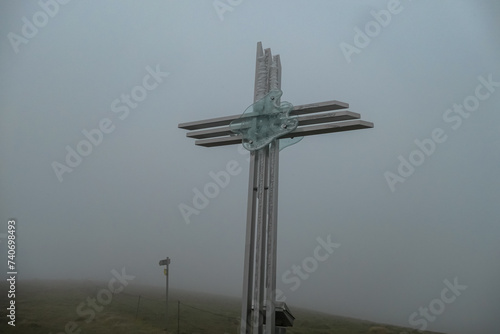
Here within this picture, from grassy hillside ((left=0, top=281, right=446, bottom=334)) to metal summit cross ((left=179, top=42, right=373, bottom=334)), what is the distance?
5387mm

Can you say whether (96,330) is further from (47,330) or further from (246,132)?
(246,132)

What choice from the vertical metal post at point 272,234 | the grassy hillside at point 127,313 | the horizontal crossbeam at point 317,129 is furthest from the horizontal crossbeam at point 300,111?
the grassy hillside at point 127,313

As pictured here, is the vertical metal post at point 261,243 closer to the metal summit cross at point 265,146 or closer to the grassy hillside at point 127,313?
the metal summit cross at point 265,146

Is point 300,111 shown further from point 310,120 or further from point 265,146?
point 265,146

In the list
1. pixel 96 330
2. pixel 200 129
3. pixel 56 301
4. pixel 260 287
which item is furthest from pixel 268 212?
pixel 56 301

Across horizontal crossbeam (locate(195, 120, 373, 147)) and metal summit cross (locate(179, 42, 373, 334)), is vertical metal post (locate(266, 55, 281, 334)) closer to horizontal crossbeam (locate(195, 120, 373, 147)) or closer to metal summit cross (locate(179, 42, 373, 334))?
metal summit cross (locate(179, 42, 373, 334))

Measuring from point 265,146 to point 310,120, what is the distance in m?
0.57

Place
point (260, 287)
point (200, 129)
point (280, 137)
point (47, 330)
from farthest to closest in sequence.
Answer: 1. point (47, 330)
2. point (200, 129)
3. point (280, 137)
4. point (260, 287)

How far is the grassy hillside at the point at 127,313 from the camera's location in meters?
8.92

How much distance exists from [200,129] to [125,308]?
23.0 ft

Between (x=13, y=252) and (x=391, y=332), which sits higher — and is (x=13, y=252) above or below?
above

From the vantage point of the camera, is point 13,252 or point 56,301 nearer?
point 13,252

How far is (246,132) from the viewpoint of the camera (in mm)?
4430

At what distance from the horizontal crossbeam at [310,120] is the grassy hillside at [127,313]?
5525 mm
